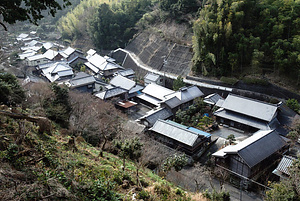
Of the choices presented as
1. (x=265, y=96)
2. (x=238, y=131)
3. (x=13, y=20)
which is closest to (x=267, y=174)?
(x=238, y=131)

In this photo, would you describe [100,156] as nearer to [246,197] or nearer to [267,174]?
[246,197]

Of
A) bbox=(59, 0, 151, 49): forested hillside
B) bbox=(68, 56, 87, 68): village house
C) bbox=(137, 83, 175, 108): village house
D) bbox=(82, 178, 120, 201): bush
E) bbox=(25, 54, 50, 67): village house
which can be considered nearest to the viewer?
bbox=(82, 178, 120, 201): bush

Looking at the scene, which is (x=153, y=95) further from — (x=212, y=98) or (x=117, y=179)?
(x=117, y=179)

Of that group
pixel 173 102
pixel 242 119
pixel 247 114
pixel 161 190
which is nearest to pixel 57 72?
pixel 173 102

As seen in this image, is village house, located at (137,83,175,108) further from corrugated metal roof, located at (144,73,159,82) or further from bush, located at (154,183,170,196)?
bush, located at (154,183,170,196)

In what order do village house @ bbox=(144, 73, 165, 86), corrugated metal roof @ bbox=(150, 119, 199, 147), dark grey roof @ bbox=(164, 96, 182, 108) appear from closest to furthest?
1. corrugated metal roof @ bbox=(150, 119, 199, 147)
2. dark grey roof @ bbox=(164, 96, 182, 108)
3. village house @ bbox=(144, 73, 165, 86)

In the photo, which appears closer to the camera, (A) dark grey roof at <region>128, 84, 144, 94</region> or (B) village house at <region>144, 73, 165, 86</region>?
(A) dark grey roof at <region>128, 84, 144, 94</region>

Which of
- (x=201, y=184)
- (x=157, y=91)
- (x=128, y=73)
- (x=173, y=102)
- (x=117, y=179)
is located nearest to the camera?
(x=117, y=179)

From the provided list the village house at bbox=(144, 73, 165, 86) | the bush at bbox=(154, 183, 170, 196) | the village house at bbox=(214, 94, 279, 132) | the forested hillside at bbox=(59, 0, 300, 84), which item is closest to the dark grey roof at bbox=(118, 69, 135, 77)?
the village house at bbox=(144, 73, 165, 86)
